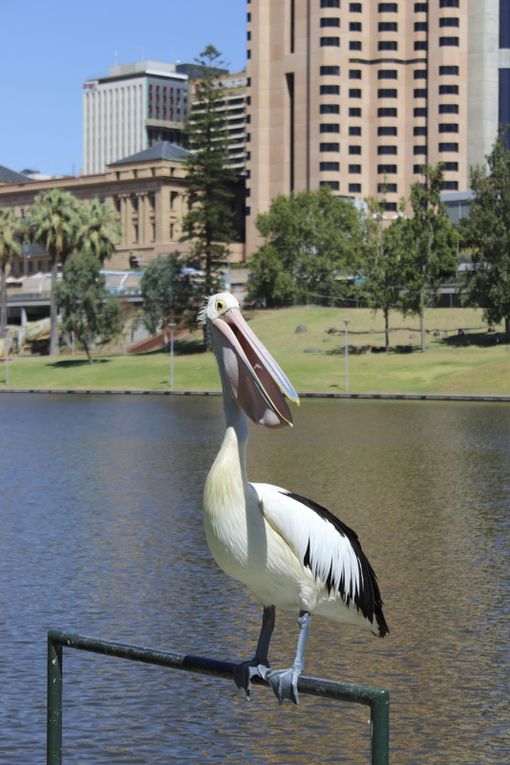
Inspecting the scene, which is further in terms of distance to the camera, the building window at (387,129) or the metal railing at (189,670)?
the building window at (387,129)

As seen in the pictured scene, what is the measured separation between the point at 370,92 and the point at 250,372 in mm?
189487

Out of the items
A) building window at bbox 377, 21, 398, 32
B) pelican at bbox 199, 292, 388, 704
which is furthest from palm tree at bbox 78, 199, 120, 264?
pelican at bbox 199, 292, 388, 704

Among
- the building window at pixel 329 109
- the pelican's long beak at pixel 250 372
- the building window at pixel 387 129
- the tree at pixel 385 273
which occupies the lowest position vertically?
the pelican's long beak at pixel 250 372

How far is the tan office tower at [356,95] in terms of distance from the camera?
184625mm

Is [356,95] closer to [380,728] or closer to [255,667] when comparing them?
[255,667]

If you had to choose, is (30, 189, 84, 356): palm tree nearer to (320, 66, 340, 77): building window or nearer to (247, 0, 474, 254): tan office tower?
(247, 0, 474, 254): tan office tower

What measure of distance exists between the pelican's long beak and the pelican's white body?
0.33 m

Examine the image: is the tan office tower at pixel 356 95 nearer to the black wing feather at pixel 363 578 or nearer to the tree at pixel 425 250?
the tree at pixel 425 250

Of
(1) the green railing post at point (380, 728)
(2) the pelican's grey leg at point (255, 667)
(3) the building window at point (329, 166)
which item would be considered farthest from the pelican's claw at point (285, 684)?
(3) the building window at point (329, 166)

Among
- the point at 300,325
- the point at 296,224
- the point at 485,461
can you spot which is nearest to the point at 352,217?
the point at 296,224

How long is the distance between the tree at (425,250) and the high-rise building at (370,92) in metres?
90.8

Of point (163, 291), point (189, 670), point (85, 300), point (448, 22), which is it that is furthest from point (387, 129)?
point (189, 670)

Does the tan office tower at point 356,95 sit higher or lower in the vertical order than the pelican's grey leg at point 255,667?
higher

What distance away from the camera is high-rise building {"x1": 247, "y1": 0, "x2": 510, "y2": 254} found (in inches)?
7288
